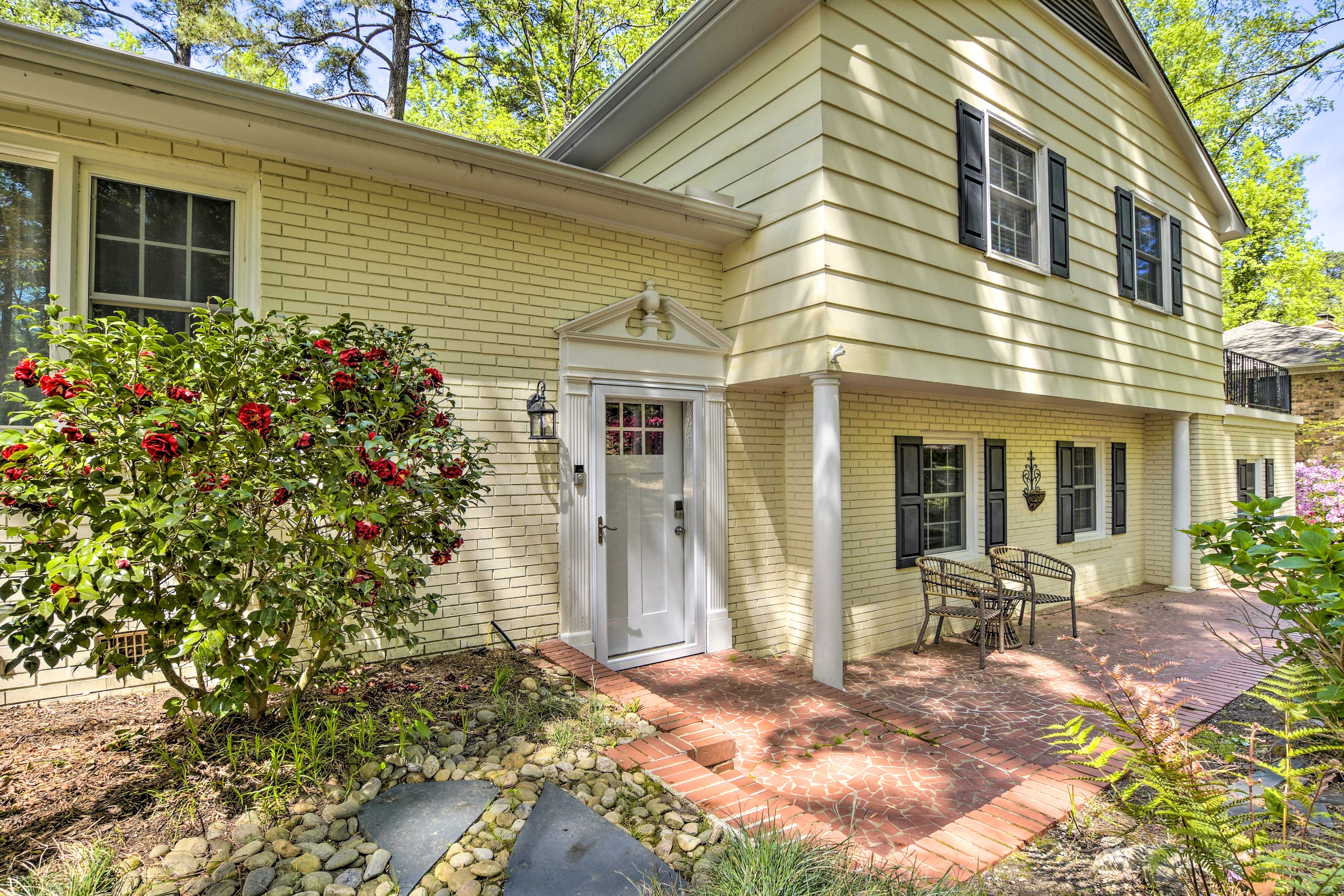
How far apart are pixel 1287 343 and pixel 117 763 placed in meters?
21.7

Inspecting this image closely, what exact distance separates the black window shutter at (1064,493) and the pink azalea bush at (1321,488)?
251 cm

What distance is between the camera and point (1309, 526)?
212 centimetres

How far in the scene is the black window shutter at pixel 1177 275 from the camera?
348 inches

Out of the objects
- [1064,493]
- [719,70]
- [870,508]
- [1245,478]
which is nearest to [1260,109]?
[1245,478]

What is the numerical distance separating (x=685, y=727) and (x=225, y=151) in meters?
4.31

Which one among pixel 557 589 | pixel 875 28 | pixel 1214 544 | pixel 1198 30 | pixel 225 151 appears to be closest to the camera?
pixel 1214 544

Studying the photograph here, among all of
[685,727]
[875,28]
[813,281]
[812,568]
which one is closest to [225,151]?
[813,281]

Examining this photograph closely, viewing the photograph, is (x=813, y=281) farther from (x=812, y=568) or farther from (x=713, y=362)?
(x=812, y=568)

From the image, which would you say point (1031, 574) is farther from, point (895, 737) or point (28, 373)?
point (28, 373)

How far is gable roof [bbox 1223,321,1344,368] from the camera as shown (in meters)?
14.1

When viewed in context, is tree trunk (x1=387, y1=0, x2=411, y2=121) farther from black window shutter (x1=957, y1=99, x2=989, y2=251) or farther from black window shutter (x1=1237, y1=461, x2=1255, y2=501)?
black window shutter (x1=1237, y1=461, x2=1255, y2=501)

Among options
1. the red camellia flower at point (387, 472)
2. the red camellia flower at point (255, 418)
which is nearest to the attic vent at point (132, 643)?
the red camellia flower at point (255, 418)

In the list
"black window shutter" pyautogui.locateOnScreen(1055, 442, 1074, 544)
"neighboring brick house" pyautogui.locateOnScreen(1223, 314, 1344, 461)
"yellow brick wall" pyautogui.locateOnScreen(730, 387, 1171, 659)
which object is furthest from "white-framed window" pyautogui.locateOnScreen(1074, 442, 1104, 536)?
"neighboring brick house" pyautogui.locateOnScreen(1223, 314, 1344, 461)

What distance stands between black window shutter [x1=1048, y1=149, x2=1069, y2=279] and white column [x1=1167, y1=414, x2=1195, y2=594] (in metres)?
4.06
